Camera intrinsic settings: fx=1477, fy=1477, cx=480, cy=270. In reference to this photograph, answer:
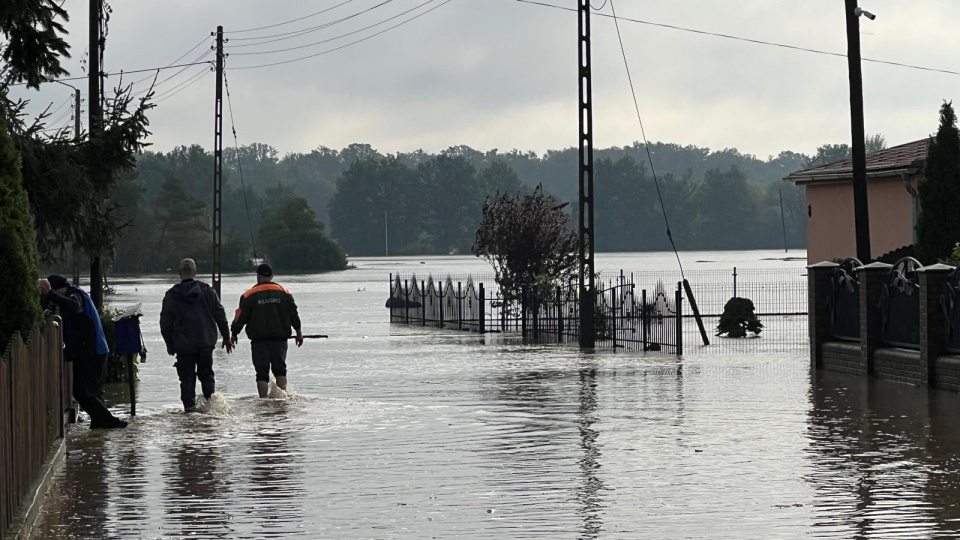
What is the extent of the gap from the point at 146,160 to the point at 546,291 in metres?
158

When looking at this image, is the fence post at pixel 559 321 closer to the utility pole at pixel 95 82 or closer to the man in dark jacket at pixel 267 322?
the utility pole at pixel 95 82

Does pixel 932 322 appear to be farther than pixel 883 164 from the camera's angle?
No

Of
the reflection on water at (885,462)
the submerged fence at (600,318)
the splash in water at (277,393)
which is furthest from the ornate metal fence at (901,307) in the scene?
the splash in water at (277,393)

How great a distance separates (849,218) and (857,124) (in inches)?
534

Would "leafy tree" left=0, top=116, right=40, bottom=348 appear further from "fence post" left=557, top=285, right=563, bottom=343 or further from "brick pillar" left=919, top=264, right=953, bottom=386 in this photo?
"fence post" left=557, top=285, right=563, bottom=343

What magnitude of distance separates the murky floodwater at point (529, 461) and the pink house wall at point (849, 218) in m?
16.5

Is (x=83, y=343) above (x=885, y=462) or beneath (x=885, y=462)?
above

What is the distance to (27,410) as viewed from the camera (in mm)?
10055

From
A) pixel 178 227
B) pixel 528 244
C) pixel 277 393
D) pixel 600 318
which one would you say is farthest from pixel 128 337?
pixel 178 227

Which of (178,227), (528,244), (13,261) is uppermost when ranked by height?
(178,227)

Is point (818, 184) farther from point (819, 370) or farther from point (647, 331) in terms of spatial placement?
point (819, 370)

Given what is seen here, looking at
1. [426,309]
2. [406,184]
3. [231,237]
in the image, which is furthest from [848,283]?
[406,184]

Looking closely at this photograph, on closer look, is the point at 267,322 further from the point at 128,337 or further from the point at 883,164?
the point at 883,164

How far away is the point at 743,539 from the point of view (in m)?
8.86
